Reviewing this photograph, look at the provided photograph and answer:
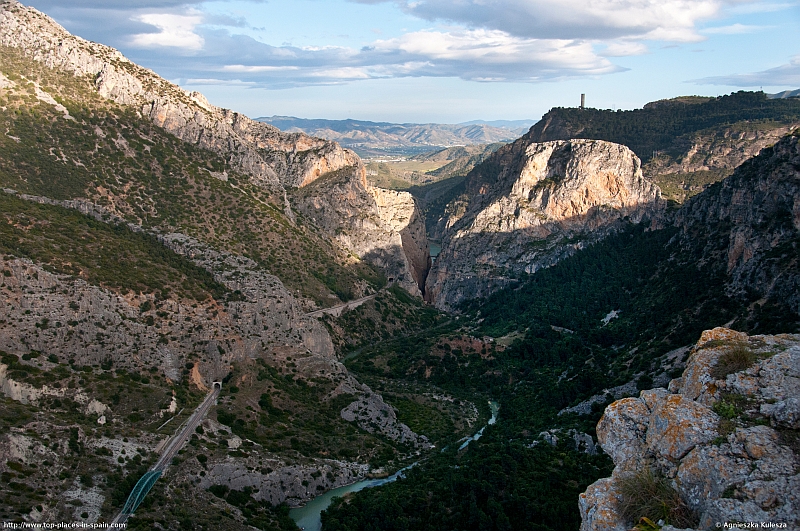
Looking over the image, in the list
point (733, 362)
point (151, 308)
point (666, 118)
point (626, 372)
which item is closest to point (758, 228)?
point (626, 372)

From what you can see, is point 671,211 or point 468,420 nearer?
point 468,420

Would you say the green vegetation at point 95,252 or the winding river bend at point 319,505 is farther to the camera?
the green vegetation at point 95,252

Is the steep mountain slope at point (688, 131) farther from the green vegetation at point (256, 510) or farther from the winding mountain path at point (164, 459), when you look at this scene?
the green vegetation at point (256, 510)

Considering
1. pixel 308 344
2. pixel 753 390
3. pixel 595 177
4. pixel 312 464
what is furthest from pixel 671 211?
pixel 753 390

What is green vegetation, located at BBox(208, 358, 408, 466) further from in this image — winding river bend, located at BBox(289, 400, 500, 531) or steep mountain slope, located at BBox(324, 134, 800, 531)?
steep mountain slope, located at BBox(324, 134, 800, 531)

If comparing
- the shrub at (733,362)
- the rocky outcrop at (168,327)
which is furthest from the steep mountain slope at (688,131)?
the shrub at (733,362)

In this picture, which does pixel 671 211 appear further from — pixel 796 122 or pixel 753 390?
pixel 753 390

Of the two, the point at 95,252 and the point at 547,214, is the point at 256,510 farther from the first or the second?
the point at 547,214
